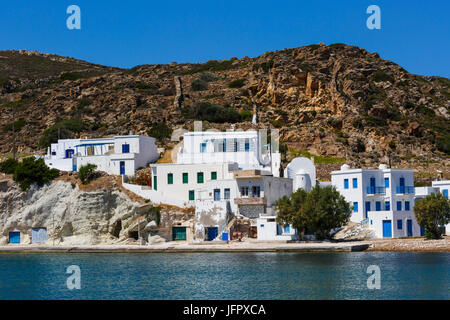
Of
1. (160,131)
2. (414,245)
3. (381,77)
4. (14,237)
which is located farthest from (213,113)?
(414,245)

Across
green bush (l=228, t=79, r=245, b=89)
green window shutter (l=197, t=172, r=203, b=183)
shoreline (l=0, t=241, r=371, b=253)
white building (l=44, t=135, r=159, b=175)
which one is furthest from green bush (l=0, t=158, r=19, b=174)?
green bush (l=228, t=79, r=245, b=89)

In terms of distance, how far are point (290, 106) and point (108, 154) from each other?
31629 mm

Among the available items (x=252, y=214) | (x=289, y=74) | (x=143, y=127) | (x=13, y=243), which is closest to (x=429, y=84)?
(x=289, y=74)

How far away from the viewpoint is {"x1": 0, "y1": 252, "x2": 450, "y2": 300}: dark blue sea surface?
105 ft

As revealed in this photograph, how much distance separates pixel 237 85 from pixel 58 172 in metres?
41.8

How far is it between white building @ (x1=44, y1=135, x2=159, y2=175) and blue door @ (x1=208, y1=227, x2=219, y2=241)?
12.0m

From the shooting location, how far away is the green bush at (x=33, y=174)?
207 ft

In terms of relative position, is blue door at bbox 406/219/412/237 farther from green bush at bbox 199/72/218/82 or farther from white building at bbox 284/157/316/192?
green bush at bbox 199/72/218/82

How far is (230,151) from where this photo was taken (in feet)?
211

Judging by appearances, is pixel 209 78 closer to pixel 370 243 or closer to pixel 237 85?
pixel 237 85

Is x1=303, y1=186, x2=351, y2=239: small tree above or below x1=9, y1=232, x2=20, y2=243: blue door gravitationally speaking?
above

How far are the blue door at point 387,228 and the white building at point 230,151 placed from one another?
40.7 feet

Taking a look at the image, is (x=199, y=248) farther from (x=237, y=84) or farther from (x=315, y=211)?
(x=237, y=84)

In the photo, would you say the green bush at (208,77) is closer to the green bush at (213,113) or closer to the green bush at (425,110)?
the green bush at (213,113)
